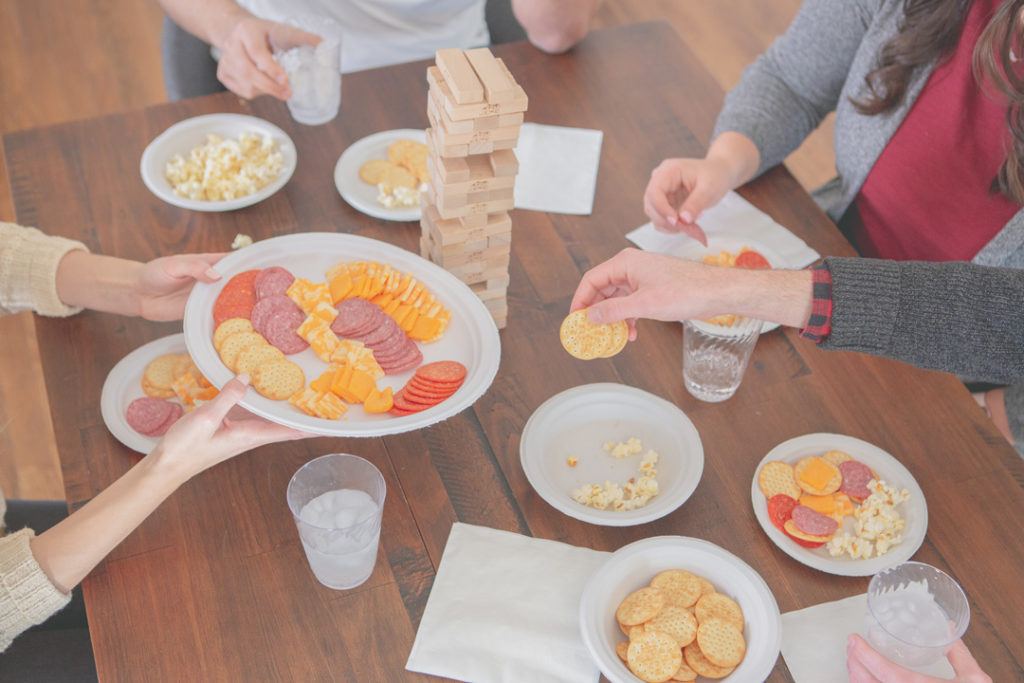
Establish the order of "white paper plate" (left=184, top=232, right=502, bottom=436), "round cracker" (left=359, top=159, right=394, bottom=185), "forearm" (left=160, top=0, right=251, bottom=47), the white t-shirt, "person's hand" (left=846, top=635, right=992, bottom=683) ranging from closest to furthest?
1. "person's hand" (left=846, top=635, right=992, bottom=683)
2. "white paper plate" (left=184, top=232, right=502, bottom=436)
3. "round cracker" (left=359, top=159, right=394, bottom=185)
4. "forearm" (left=160, top=0, right=251, bottom=47)
5. the white t-shirt

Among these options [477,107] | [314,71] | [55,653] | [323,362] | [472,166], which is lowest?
[55,653]

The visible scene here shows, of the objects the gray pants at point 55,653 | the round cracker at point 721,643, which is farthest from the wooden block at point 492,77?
the gray pants at point 55,653

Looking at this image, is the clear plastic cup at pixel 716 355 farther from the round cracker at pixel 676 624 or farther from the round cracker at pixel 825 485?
the round cracker at pixel 676 624

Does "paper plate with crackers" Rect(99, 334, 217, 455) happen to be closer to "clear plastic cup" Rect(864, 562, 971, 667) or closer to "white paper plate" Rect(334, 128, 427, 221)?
"white paper plate" Rect(334, 128, 427, 221)

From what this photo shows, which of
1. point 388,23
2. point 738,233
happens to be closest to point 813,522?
point 738,233

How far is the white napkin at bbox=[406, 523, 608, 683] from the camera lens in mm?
1161

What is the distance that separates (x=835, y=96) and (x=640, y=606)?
1207mm

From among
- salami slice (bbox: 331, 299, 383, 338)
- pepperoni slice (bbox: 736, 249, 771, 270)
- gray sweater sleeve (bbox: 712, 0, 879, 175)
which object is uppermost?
gray sweater sleeve (bbox: 712, 0, 879, 175)

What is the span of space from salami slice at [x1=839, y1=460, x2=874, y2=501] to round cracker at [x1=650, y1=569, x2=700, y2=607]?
285 millimetres

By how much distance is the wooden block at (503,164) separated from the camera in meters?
1.36

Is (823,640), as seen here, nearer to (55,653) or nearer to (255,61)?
(55,653)

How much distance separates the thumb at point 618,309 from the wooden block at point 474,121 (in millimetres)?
281

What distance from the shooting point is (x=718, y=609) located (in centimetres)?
117

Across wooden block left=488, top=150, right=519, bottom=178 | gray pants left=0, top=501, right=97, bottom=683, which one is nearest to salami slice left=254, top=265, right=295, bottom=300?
wooden block left=488, top=150, right=519, bottom=178
